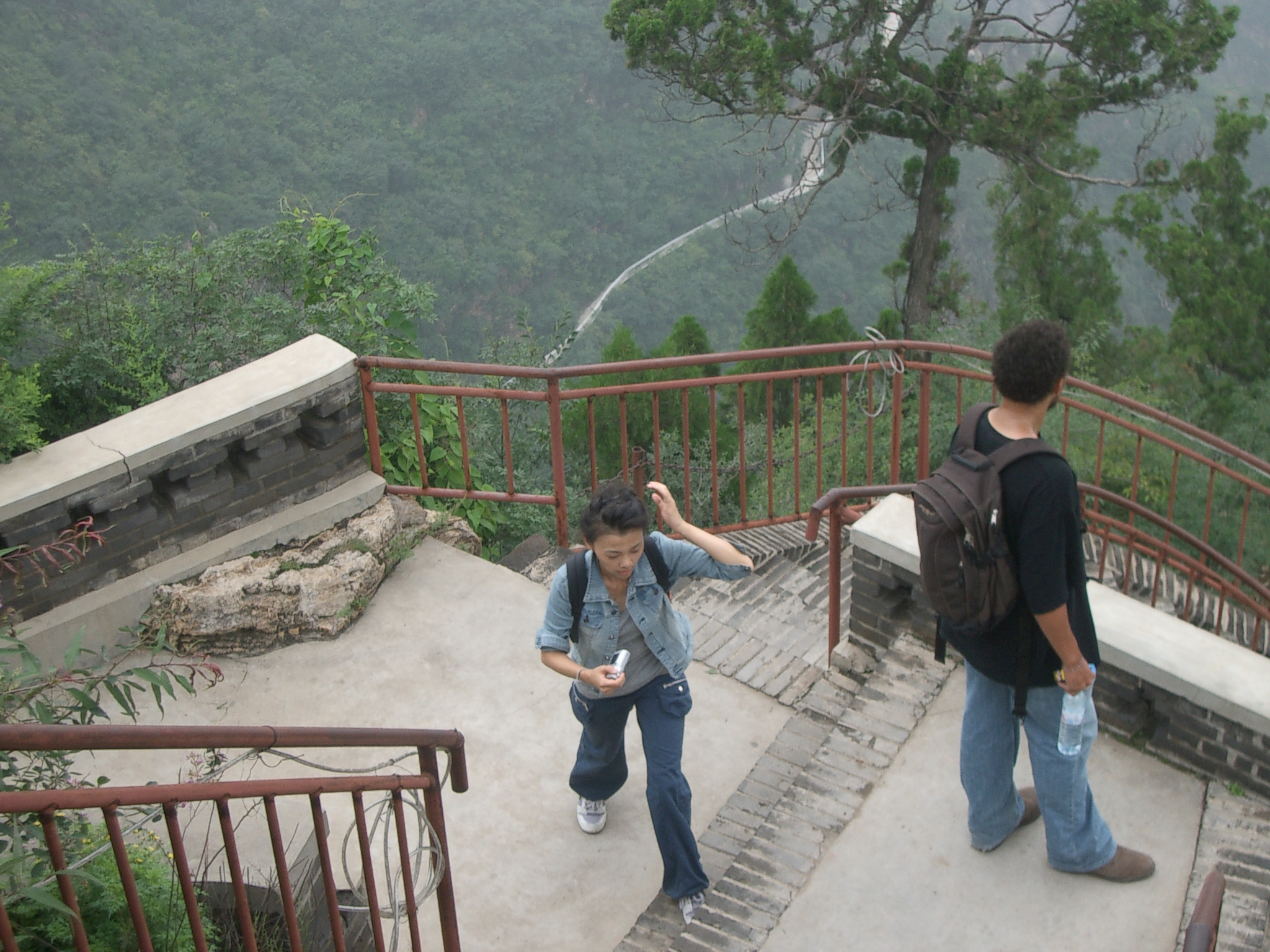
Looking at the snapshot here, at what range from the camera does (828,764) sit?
4.02 metres

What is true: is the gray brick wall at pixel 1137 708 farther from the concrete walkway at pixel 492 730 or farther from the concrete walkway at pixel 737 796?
the concrete walkway at pixel 492 730

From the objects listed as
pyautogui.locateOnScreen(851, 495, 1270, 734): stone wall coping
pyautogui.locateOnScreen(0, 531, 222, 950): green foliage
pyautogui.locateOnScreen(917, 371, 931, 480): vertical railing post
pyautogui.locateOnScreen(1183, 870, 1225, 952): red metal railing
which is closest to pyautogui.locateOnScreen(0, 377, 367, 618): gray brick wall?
pyautogui.locateOnScreen(0, 531, 222, 950): green foliage

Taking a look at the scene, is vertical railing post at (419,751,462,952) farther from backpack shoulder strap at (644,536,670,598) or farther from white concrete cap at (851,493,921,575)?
white concrete cap at (851,493,921,575)

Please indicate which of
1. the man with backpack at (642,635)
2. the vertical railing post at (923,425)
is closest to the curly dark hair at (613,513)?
the man with backpack at (642,635)

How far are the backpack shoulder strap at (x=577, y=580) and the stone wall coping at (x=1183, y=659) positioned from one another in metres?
1.08

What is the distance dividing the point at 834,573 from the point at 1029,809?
45.6 inches

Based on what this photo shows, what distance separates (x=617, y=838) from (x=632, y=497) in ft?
4.73

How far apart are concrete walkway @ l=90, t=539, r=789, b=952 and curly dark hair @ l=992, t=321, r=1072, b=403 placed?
1.98 m

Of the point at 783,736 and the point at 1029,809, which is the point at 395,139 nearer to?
the point at 783,736

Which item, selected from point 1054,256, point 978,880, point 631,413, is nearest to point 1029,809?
point 978,880

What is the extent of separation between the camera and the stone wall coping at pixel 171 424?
4.43 m

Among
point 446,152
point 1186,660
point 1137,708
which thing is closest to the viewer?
point 1186,660

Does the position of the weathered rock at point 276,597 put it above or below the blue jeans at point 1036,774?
below

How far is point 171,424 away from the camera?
4785 mm
